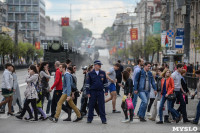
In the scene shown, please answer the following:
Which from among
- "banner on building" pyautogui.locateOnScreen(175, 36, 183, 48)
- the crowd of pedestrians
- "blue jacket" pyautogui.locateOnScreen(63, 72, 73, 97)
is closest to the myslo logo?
the crowd of pedestrians

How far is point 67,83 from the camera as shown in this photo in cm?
1166

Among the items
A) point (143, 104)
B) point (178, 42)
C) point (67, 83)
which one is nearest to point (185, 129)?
point (143, 104)

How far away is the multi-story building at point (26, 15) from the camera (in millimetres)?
143750

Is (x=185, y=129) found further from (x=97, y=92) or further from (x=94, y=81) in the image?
(x=94, y=81)

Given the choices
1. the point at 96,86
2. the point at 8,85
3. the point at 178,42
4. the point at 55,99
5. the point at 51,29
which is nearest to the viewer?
the point at 96,86

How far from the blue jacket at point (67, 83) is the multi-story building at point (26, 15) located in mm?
133086

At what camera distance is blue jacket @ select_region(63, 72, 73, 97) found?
459 inches

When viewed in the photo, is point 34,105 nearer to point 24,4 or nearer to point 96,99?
point 96,99

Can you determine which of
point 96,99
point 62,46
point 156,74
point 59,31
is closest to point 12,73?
point 96,99

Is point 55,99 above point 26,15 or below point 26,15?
below

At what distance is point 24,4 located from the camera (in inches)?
5679

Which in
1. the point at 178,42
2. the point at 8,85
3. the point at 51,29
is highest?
the point at 51,29

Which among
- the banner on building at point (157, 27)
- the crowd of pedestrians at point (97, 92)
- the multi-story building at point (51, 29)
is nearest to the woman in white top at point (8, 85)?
the crowd of pedestrians at point (97, 92)

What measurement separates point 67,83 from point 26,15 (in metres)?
136
